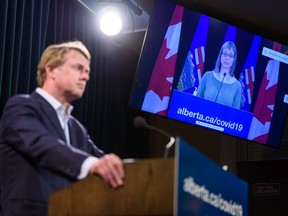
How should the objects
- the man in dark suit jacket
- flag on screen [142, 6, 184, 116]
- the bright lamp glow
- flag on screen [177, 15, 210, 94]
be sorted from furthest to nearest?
the bright lamp glow
flag on screen [177, 15, 210, 94]
flag on screen [142, 6, 184, 116]
the man in dark suit jacket

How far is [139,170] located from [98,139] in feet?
10.3

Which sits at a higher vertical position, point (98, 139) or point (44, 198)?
point (44, 198)

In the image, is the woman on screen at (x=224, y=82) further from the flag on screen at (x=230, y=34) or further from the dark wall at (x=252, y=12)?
the dark wall at (x=252, y=12)

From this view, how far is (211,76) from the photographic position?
431 centimetres

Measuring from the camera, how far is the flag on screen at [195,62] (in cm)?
418

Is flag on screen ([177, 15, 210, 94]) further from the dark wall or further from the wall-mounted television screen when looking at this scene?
the dark wall

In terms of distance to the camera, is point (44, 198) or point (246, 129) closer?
point (44, 198)

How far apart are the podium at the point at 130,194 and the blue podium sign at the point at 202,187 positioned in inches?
1.1

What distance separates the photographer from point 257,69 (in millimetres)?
4531

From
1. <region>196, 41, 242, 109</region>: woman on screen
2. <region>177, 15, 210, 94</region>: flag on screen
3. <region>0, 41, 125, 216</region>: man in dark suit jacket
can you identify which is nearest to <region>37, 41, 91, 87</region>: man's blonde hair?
<region>0, 41, 125, 216</region>: man in dark suit jacket

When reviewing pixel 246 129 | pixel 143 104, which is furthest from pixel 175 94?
pixel 246 129

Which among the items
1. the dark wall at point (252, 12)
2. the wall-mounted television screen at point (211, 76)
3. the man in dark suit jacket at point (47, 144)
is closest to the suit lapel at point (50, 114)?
the man in dark suit jacket at point (47, 144)

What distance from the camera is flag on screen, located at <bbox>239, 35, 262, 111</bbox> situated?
4410mm

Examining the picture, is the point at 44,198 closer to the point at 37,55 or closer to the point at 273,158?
the point at 37,55
